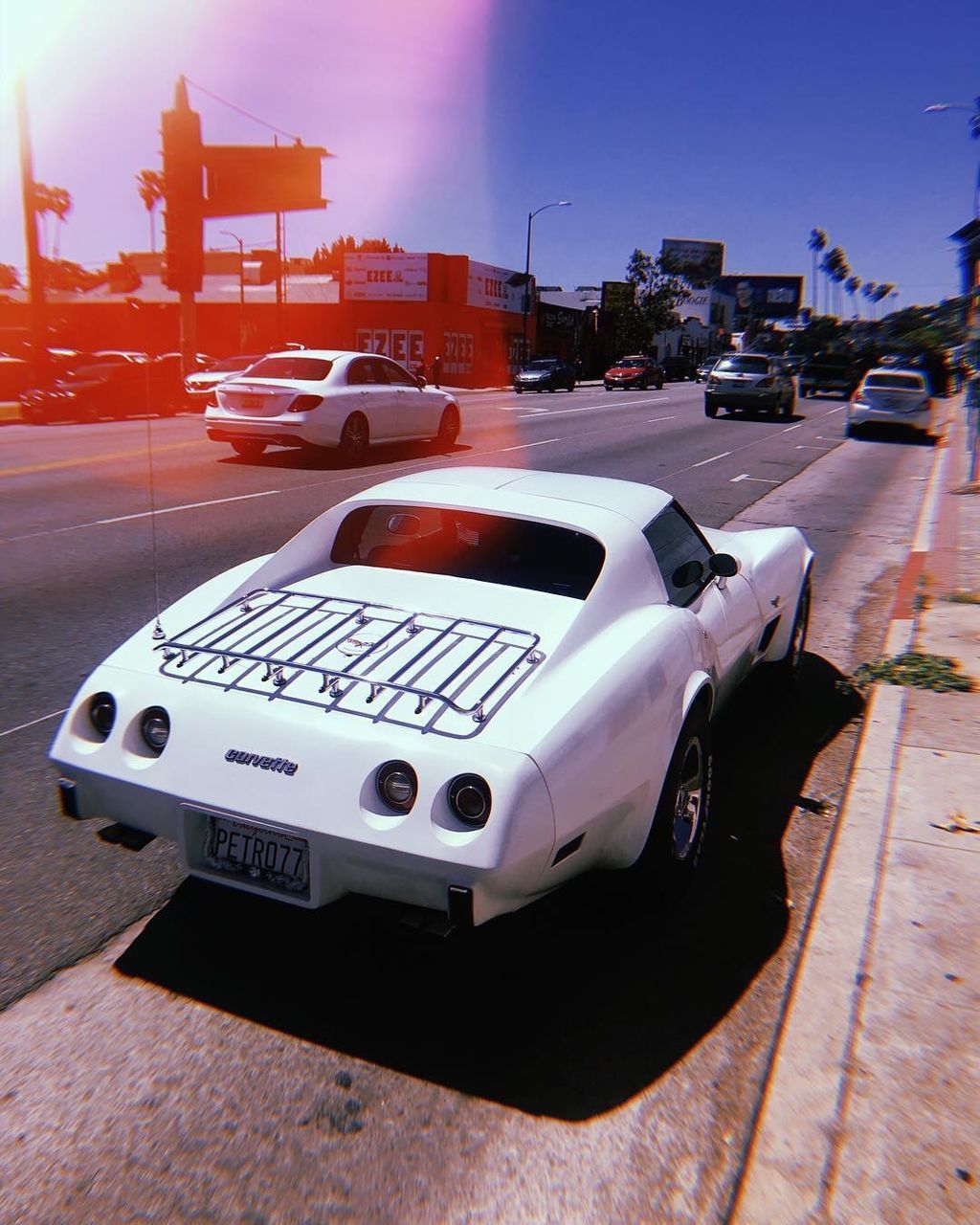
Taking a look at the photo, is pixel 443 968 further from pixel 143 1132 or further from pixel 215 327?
pixel 215 327

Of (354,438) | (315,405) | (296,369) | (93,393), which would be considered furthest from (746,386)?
(315,405)

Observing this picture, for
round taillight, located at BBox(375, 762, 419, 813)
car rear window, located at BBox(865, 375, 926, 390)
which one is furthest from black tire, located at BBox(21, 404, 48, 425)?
round taillight, located at BBox(375, 762, 419, 813)

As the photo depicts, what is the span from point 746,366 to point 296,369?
750 inches

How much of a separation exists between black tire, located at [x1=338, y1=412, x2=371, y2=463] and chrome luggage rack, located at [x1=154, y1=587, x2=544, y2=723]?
12696 mm

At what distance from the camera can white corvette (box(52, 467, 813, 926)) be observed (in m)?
2.90

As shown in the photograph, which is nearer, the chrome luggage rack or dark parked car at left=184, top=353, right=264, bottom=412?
the chrome luggage rack

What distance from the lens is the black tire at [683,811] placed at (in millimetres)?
3555

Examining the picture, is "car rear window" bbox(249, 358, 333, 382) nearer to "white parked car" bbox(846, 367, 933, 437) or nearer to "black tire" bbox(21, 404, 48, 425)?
"black tire" bbox(21, 404, 48, 425)

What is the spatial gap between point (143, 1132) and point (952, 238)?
1094 centimetres

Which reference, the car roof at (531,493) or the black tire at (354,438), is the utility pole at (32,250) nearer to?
the black tire at (354,438)

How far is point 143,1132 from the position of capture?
266cm

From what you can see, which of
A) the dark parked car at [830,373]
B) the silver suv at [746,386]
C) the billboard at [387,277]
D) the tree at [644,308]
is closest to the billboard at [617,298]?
the tree at [644,308]

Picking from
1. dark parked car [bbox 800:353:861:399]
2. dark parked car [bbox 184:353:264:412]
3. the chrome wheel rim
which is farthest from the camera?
dark parked car [bbox 800:353:861:399]

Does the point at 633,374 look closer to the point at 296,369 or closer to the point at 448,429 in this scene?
the point at 448,429
